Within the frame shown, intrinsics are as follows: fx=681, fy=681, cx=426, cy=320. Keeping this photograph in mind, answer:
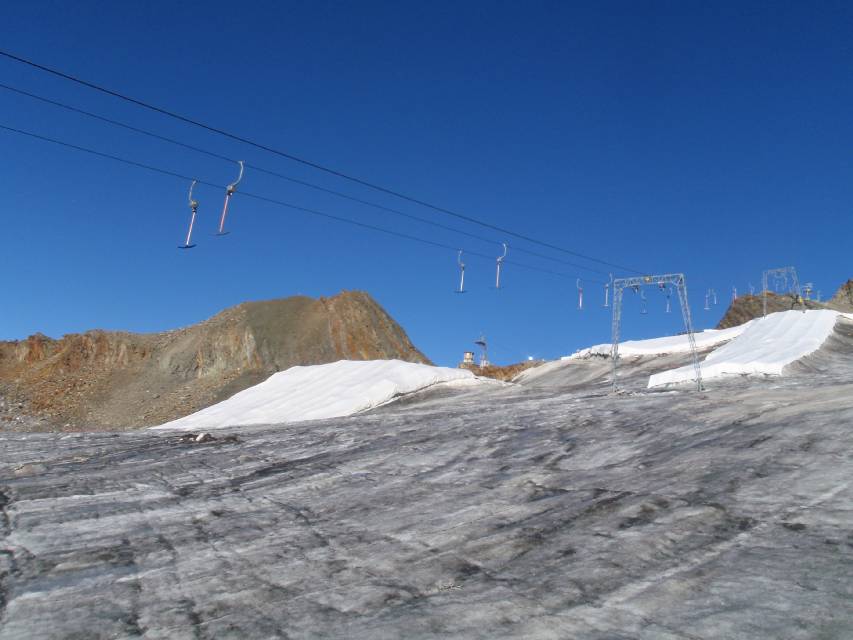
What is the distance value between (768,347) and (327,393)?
2064 cm

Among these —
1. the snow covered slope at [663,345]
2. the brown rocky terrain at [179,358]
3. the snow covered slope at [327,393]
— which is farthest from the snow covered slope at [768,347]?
the brown rocky terrain at [179,358]

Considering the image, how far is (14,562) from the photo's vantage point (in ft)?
27.7

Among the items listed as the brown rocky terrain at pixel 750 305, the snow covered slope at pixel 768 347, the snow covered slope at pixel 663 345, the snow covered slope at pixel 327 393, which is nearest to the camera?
the snow covered slope at pixel 768 347

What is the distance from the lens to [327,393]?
1278 inches

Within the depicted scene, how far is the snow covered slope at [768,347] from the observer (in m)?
26.3

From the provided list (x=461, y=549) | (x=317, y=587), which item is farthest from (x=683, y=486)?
(x=317, y=587)

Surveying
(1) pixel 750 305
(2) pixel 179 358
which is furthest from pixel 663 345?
(1) pixel 750 305

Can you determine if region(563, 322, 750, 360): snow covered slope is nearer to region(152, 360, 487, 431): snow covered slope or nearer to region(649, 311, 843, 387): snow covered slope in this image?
region(649, 311, 843, 387): snow covered slope

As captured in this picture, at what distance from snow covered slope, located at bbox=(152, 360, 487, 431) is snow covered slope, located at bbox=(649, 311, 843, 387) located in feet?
34.1

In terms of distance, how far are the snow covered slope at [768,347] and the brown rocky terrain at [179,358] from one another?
4220 centimetres

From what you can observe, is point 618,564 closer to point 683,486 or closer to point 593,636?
point 593,636

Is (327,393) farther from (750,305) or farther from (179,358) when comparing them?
(750,305)

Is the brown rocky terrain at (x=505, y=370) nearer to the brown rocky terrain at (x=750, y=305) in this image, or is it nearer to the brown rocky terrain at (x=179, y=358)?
the brown rocky terrain at (x=179, y=358)

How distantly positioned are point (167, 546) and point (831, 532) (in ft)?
26.0
